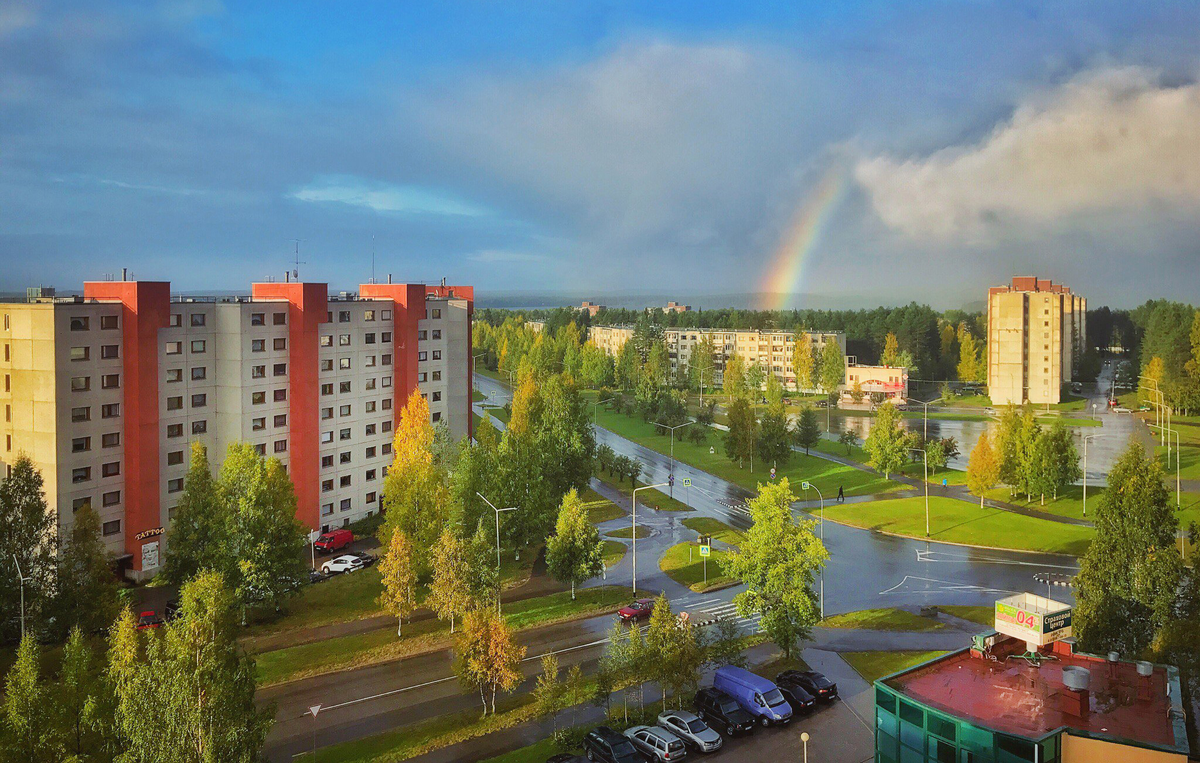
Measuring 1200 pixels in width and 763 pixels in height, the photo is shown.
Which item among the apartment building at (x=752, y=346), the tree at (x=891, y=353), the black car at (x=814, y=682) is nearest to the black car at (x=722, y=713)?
the black car at (x=814, y=682)

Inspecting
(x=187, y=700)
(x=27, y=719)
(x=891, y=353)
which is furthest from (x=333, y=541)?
(x=891, y=353)

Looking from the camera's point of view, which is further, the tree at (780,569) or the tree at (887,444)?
the tree at (887,444)

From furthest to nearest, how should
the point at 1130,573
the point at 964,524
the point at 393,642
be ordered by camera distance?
the point at 964,524
the point at 393,642
the point at 1130,573

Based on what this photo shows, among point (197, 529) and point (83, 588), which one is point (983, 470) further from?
point (83, 588)

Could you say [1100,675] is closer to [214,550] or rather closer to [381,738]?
[381,738]

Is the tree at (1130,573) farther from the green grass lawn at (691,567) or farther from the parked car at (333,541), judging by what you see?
the parked car at (333,541)

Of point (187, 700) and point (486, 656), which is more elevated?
point (187, 700)

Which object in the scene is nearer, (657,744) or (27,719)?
(27,719)

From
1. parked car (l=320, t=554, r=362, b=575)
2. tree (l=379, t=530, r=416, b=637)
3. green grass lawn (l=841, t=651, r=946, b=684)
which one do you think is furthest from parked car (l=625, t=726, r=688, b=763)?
parked car (l=320, t=554, r=362, b=575)
